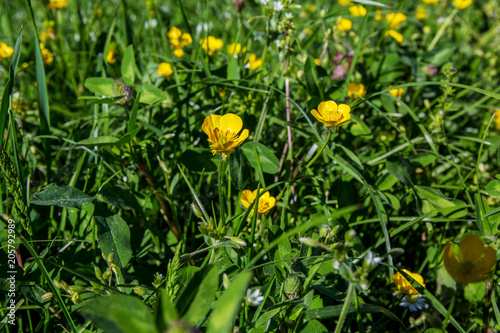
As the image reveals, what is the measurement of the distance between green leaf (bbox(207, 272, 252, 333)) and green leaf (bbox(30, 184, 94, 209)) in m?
0.73

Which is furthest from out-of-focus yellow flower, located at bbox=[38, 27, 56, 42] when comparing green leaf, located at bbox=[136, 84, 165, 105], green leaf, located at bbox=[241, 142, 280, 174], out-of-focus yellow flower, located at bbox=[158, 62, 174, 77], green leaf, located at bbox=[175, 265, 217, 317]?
green leaf, located at bbox=[175, 265, 217, 317]

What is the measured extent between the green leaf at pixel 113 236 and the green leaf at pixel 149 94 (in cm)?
48

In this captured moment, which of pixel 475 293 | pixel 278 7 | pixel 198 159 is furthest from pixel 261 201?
pixel 278 7

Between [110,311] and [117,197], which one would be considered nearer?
[110,311]

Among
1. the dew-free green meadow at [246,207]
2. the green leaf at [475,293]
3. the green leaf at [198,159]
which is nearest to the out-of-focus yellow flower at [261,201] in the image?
the dew-free green meadow at [246,207]

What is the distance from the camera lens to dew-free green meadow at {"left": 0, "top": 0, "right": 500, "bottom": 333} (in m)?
1.04

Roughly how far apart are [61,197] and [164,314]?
2.44ft

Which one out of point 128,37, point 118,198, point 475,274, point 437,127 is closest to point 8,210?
point 118,198

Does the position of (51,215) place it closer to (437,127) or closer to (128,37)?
(128,37)

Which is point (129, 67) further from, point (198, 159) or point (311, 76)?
point (311, 76)

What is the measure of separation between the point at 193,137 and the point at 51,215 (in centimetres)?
66

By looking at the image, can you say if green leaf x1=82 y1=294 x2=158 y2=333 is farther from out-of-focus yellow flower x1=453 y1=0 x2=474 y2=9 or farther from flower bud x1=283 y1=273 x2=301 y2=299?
out-of-focus yellow flower x1=453 y1=0 x2=474 y2=9

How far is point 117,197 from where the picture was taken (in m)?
1.31

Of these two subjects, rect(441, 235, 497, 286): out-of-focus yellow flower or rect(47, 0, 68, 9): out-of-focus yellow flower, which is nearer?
rect(441, 235, 497, 286): out-of-focus yellow flower
